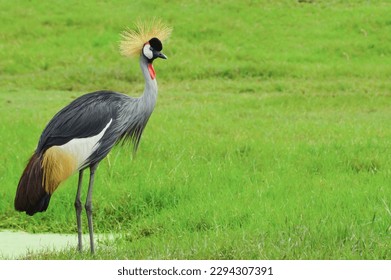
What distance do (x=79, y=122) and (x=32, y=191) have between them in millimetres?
543

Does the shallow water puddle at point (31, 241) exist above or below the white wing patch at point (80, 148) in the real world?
below

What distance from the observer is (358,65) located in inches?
719

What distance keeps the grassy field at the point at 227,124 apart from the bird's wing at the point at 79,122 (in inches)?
31.0

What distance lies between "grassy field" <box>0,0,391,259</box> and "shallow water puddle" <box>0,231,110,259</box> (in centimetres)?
15

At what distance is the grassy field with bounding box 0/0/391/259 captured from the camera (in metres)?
6.36

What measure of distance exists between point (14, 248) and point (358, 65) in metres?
12.9

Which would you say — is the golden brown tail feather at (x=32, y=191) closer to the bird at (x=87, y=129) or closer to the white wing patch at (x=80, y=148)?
the bird at (x=87, y=129)

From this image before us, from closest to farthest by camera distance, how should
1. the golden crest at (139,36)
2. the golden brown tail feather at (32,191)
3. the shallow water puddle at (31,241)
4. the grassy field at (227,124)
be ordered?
the golden brown tail feather at (32,191) < the golden crest at (139,36) < the grassy field at (227,124) < the shallow water puddle at (31,241)

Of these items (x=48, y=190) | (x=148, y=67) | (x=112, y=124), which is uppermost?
(x=148, y=67)

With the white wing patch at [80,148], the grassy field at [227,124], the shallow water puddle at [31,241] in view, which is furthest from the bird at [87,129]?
the shallow water puddle at [31,241]

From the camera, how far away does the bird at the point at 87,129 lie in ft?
17.5

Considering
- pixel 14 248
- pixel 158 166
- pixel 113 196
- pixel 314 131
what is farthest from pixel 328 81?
pixel 14 248

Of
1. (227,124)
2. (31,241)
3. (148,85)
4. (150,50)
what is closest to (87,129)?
(148,85)
